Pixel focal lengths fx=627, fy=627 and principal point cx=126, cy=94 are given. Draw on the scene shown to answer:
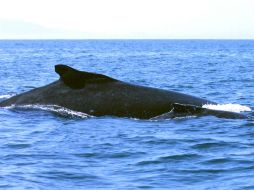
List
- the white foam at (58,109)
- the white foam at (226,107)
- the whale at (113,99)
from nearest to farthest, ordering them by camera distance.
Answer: the whale at (113,99)
the white foam at (58,109)
the white foam at (226,107)

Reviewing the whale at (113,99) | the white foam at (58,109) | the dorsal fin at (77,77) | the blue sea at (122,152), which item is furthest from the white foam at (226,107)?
the white foam at (58,109)

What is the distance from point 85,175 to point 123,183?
785mm

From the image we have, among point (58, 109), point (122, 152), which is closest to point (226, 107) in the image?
point (58, 109)

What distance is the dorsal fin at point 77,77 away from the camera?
17117mm

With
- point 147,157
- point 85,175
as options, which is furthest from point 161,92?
point 85,175

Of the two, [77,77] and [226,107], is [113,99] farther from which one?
[226,107]

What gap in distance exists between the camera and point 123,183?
10.3 m

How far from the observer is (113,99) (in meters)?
17.1

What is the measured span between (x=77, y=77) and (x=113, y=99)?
1219mm

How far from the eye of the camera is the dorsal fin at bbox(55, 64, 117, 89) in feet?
56.2

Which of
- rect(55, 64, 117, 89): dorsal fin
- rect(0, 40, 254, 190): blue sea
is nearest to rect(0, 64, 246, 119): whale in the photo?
rect(55, 64, 117, 89): dorsal fin

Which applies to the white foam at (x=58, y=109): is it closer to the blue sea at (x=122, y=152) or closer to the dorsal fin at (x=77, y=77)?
the blue sea at (x=122, y=152)

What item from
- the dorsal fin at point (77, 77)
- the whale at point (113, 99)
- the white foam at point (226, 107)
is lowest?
the white foam at point (226, 107)

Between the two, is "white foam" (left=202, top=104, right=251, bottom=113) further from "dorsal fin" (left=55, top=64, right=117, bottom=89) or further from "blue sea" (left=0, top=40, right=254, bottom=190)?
"dorsal fin" (left=55, top=64, right=117, bottom=89)
